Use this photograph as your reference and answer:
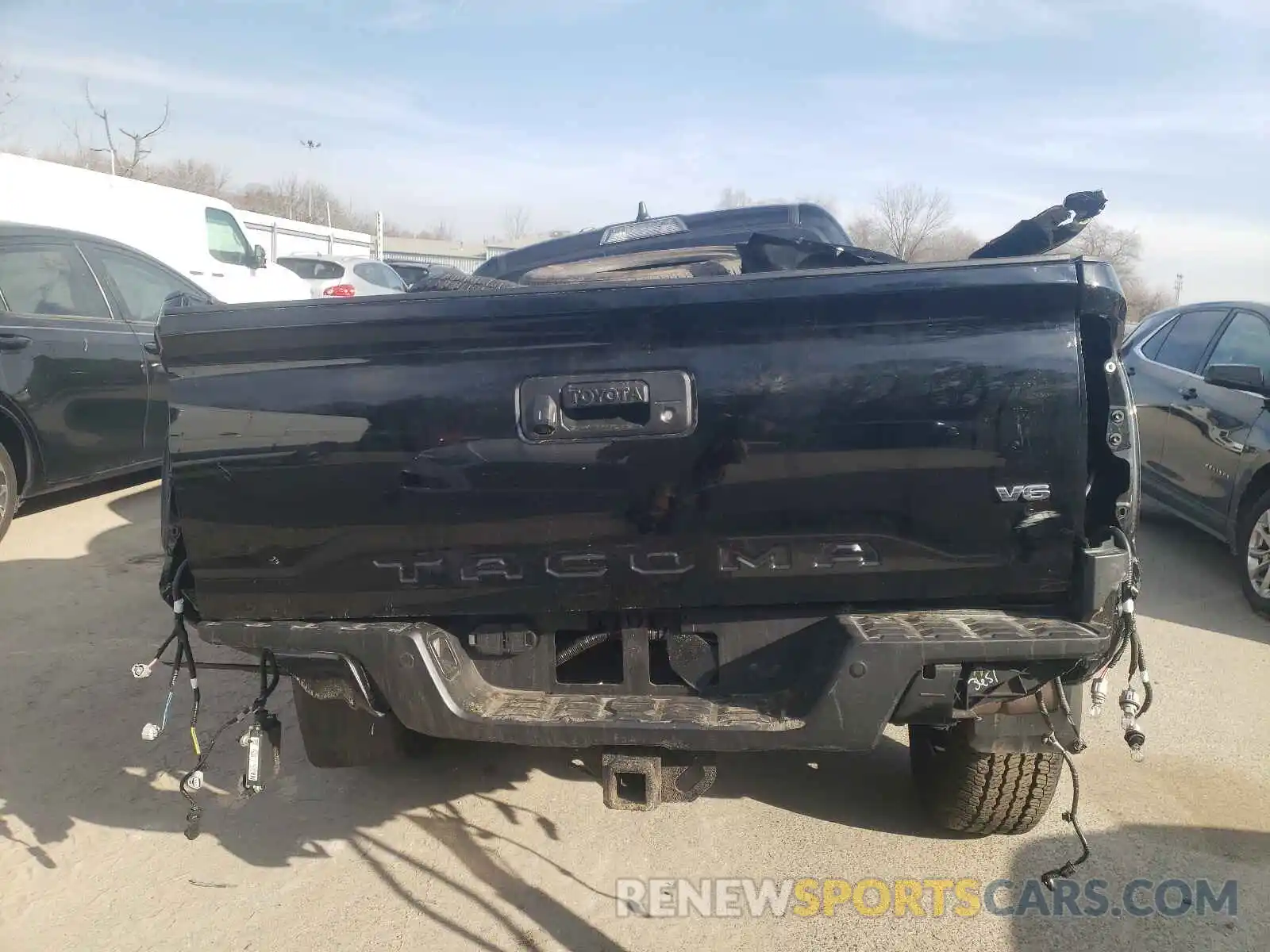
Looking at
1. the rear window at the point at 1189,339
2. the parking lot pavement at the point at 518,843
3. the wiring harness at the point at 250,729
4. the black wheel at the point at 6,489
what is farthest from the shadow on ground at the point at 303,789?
the rear window at the point at 1189,339

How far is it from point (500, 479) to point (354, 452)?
0.36m

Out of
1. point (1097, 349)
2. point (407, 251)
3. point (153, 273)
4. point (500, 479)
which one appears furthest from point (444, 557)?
point (407, 251)

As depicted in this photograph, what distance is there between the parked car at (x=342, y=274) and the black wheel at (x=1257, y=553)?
12187 mm

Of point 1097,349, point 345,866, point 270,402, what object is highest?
point 1097,349

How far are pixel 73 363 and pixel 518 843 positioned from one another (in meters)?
4.46

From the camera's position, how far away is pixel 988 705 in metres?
2.12

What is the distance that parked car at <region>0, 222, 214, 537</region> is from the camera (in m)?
5.11

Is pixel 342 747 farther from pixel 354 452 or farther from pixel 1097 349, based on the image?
pixel 1097 349

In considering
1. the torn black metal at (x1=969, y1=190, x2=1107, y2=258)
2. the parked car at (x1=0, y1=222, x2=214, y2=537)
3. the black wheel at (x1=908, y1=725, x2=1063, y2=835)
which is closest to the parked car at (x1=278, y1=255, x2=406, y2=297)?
the parked car at (x1=0, y1=222, x2=214, y2=537)

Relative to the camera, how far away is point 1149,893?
2504 mm

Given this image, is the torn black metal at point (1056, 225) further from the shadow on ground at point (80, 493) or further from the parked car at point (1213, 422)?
the shadow on ground at point (80, 493)

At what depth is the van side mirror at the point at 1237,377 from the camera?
466 cm

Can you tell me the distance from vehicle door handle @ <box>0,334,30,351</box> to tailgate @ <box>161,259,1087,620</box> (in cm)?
380

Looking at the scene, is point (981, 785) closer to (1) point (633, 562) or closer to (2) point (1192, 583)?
(1) point (633, 562)
